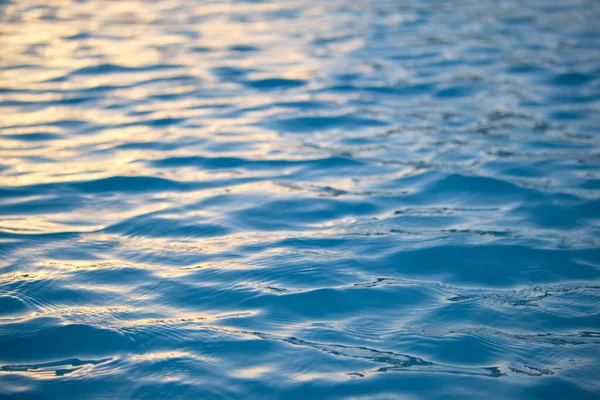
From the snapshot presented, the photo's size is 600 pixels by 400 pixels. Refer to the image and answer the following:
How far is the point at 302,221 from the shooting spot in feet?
12.3

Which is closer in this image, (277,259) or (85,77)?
(277,259)

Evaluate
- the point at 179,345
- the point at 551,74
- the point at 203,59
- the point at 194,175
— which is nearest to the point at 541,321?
the point at 179,345

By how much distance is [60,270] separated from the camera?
3174 millimetres

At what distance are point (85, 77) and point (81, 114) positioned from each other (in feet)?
4.03

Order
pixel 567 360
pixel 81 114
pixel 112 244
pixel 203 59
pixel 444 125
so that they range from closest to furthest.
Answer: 1. pixel 567 360
2. pixel 112 244
3. pixel 444 125
4. pixel 81 114
5. pixel 203 59

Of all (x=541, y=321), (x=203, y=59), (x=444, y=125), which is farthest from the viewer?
(x=203, y=59)

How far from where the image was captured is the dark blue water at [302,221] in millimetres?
2510

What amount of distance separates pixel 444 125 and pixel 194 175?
2.19 metres

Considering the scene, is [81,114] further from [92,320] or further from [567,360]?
[567,360]

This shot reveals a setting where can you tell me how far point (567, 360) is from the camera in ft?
8.24

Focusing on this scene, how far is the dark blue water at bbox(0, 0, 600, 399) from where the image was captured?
2510mm

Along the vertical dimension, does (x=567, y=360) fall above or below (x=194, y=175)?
below

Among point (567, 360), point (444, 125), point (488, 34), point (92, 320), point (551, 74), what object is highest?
point (488, 34)

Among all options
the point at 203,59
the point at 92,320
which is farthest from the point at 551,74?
the point at 92,320
